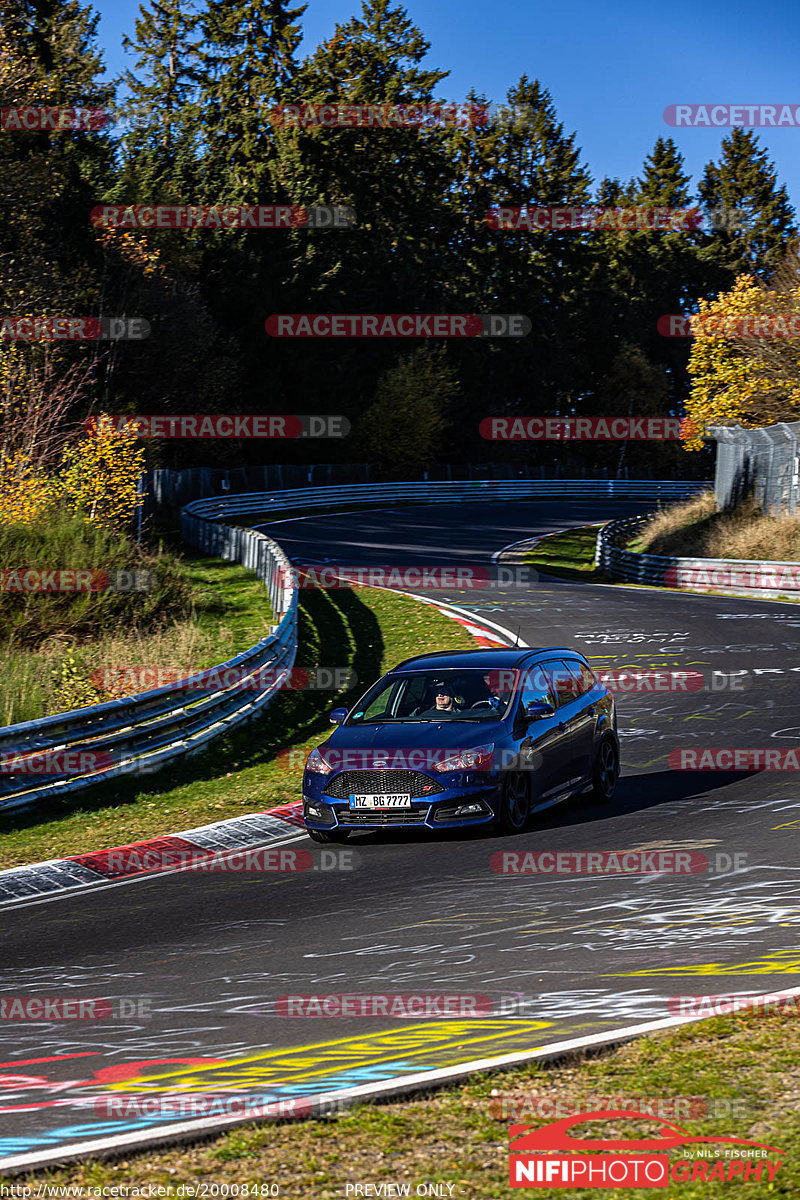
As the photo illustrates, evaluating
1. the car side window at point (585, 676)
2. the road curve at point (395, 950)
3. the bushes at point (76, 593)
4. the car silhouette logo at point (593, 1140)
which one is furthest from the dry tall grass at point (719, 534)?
the car silhouette logo at point (593, 1140)

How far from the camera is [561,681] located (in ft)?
42.8

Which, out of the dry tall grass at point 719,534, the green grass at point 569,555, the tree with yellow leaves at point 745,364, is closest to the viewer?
the dry tall grass at point 719,534

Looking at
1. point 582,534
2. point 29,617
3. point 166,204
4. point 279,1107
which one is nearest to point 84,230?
point 166,204

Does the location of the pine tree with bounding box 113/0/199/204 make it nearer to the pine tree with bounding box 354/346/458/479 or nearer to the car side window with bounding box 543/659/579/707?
the pine tree with bounding box 354/346/458/479

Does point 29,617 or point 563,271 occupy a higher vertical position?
point 563,271

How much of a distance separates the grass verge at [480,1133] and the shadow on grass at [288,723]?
31.1ft

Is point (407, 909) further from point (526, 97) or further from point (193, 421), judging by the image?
point (526, 97)

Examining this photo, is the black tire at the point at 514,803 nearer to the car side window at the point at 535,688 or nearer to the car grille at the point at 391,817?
the car grille at the point at 391,817

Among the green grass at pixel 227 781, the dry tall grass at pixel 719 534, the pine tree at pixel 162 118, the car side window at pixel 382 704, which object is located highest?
the pine tree at pixel 162 118

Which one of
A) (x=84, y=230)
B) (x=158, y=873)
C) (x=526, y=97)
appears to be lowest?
(x=158, y=873)

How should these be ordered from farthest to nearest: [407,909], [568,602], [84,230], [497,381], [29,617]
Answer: [497,381]
[84,230]
[568,602]
[29,617]
[407,909]

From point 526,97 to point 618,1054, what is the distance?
96252mm

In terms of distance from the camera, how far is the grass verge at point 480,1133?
4309mm

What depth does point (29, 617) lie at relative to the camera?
23.7m
